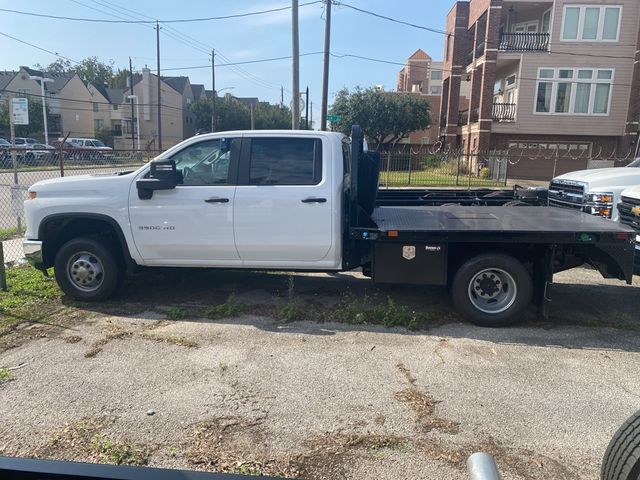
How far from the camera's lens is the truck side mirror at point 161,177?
18.7ft

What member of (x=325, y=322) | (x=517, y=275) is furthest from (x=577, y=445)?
(x=325, y=322)

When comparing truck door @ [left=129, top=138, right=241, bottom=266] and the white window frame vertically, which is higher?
the white window frame

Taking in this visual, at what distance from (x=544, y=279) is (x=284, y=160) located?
3.04m

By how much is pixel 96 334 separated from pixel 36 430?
180cm

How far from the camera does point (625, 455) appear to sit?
2.55 meters

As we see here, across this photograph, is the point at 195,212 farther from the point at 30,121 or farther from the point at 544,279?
the point at 30,121

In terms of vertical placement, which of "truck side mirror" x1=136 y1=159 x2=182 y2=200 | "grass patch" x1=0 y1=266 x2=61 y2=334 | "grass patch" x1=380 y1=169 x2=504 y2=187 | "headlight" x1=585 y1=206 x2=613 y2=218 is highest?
"truck side mirror" x1=136 y1=159 x2=182 y2=200

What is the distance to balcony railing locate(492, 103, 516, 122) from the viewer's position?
29.8 meters

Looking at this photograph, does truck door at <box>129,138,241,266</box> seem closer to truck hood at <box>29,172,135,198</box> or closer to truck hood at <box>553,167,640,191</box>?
truck hood at <box>29,172,135,198</box>

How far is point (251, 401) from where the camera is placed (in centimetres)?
399

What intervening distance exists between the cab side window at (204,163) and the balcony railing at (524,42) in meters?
27.7

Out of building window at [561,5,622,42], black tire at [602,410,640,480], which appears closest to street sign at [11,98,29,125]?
black tire at [602,410,640,480]

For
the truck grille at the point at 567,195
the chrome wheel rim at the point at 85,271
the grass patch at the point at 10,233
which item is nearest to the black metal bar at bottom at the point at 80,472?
the chrome wheel rim at the point at 85,271

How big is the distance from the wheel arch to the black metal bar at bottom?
465 cm
